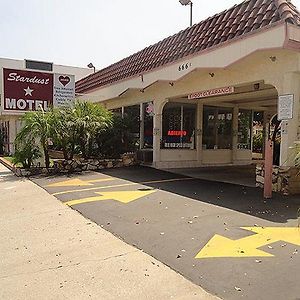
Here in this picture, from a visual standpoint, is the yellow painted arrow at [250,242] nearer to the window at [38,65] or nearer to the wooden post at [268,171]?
the wooden post at [268,171]

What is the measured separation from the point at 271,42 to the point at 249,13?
2071mm

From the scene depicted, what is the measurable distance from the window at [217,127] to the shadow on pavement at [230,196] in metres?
3.85

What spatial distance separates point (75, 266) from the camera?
437 cm

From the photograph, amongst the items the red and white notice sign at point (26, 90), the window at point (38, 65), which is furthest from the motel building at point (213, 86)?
the window at point (38, 65)

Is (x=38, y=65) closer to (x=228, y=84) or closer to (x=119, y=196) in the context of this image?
(x=228, y=84)

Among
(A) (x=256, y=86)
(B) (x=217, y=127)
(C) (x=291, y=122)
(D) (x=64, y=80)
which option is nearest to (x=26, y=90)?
(D) (x=64, y=80)

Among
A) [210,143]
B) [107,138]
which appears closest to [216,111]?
[210,143]

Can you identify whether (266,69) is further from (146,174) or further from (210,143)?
(210,143)

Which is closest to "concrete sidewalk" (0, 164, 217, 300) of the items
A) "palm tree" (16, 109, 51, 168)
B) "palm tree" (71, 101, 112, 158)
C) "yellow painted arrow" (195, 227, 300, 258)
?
"yellow painted arrow" (195, 227, 300, 258)

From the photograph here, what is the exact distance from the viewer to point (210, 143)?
15.8 metres

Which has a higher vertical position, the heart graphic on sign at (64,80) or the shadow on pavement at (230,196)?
the heart graphic on sign at (64,80)

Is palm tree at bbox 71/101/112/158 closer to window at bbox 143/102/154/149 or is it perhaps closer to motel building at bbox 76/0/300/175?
window at bbox 143/102/154/149

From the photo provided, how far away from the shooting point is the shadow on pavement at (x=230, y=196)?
6754 mm

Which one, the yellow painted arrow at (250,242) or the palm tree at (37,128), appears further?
the palm tree at (37,128)
